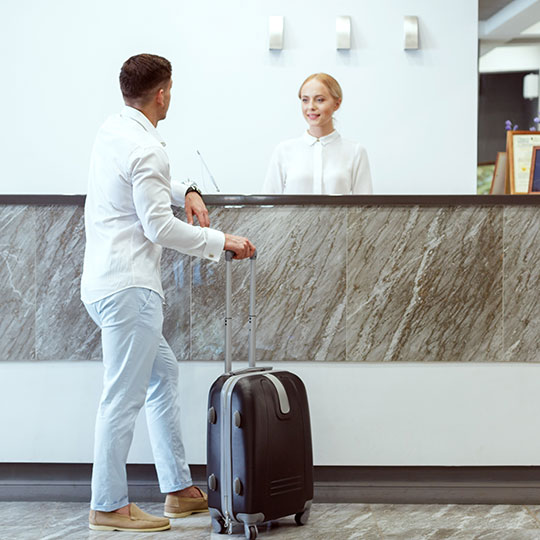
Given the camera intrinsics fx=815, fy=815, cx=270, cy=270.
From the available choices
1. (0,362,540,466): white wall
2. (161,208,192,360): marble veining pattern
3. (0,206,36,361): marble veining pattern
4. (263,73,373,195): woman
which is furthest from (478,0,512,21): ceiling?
(0,206,36,361): marble veining pattern

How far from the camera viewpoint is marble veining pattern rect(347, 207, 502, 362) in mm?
2912

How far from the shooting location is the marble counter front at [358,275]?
2908 millimetres

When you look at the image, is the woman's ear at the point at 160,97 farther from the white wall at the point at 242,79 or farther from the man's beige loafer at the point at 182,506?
the white wall at the point at 242,79

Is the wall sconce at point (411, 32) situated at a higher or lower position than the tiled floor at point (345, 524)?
higher

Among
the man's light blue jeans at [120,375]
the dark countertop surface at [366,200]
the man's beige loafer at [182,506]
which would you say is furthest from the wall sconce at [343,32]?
the man's beige loafer at [182,506]

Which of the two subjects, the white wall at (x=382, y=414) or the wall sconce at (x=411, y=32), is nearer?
the white wall at (x=382, y=414)

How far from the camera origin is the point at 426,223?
2918 mm

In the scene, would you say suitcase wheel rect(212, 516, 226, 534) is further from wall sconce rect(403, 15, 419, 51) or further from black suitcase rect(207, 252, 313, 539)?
wall sconce rect(403, 15, 419, 51)

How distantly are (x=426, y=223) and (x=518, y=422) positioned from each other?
30.7 inches

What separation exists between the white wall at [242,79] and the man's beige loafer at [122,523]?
8.79ft

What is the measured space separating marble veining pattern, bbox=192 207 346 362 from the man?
1.12 ft

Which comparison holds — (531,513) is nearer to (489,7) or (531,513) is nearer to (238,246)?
(238,246)


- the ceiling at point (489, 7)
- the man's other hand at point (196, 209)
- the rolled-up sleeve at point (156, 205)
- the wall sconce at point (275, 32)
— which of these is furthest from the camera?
the ceiling at point (489, 7)

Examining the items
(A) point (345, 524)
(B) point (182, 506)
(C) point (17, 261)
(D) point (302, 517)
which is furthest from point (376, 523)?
(C) point (17, 261)
